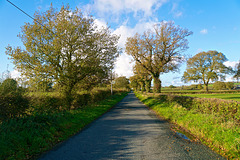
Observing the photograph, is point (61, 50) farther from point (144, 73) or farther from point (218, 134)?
point (144, 73)

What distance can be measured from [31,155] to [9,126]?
1.66 meters

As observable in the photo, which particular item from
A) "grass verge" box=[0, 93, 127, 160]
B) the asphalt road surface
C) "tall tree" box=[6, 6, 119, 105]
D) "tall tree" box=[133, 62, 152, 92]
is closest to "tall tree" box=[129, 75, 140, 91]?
"tall tree" box=[133, 62, 152, 92]

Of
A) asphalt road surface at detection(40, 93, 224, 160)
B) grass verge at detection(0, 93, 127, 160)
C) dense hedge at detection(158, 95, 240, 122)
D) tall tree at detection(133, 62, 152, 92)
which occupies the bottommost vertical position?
A: asphalt road surface at detection(40, 93, 224, 160)

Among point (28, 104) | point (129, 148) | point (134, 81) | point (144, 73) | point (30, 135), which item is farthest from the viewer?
point (134, 81)

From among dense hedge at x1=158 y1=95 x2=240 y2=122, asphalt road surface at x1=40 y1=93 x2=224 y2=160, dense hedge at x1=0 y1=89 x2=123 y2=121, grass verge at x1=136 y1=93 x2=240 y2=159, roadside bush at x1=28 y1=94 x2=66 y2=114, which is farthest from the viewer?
roadside bush at x1=28 y1=94 x2=66 y2=114

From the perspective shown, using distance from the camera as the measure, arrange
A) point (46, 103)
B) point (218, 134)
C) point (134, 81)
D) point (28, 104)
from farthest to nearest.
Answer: point (134, 81) → point (46, 103) → point (28, 104) → point (218, 134)

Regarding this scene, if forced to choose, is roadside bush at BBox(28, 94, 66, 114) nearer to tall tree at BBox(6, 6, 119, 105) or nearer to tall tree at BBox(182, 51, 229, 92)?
tall tree at BBox(6, 6, 119, 105)

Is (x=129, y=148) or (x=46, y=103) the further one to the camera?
(x=46, y=103)

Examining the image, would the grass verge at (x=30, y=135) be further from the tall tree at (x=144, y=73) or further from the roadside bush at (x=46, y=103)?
the tall tree at (x=144, y=73)

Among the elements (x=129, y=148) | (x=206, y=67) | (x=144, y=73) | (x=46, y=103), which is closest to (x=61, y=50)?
(x=46, y=103)

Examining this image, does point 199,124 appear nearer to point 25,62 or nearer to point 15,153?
point 15,153

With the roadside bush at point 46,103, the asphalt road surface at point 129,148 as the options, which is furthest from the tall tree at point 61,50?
the asphalt road surface at point 129,148

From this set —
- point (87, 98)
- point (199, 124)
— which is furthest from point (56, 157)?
point (87, 98)

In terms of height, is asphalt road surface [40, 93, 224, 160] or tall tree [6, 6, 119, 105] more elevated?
tall tree [6, 6, 119, 105]
